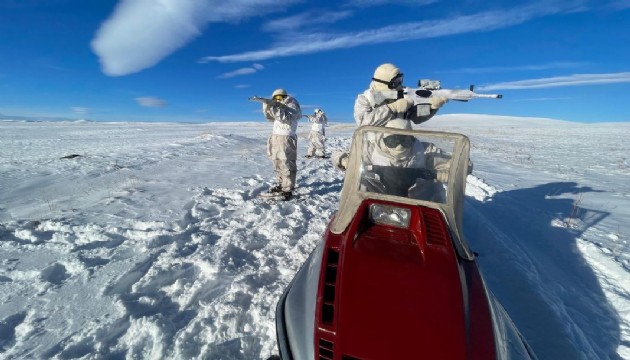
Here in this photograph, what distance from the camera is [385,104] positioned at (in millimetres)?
3861

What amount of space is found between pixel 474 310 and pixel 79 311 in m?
3.11

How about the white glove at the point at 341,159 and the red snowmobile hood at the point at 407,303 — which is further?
the white glove at the point at 341,159

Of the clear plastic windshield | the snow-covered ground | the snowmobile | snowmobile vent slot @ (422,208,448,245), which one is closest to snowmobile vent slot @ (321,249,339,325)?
the snowmobile

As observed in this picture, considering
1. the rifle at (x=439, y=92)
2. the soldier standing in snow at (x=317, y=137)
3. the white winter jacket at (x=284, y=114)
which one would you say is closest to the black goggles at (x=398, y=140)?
the rifle at (x=439, y=92)

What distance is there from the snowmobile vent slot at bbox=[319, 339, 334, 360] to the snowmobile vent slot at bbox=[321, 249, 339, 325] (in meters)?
0.09

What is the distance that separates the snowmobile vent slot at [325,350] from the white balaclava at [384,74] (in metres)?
3.13

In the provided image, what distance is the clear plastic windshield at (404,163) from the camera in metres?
2.76

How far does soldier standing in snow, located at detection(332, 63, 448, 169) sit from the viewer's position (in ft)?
12.3

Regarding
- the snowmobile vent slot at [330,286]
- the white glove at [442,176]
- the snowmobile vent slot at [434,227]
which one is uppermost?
the white glove at [442,176]

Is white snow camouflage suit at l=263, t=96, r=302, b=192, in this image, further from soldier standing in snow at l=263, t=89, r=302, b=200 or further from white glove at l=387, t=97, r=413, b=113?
white glove at l=387, t=97, r=413, b=113

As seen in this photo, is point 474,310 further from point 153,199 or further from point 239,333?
point 153,199

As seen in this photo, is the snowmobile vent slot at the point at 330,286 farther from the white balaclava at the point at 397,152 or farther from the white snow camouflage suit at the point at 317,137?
the white snow camouflage suit at the point at 317,137

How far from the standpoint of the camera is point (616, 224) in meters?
5.53

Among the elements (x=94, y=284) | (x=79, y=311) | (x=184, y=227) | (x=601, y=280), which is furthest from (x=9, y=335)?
(x=601, y=280)
